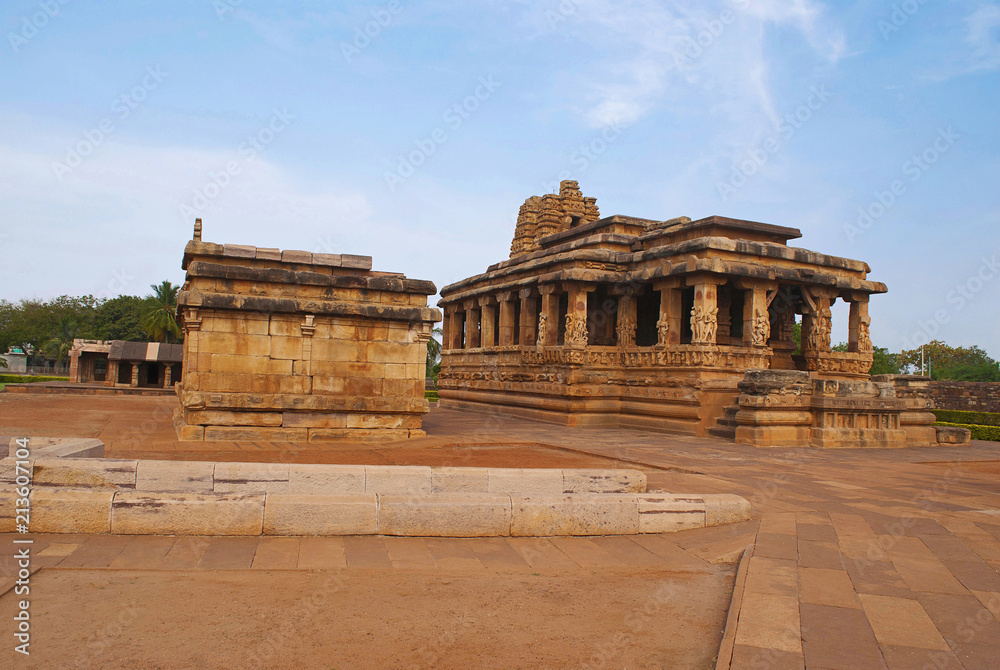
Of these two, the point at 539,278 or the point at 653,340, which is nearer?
the point at 539,278

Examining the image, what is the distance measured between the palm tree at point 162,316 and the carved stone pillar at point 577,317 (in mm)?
34372

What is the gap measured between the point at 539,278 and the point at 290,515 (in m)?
15.0

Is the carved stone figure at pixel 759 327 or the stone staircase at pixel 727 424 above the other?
the carved stone figure at pixel 759 327

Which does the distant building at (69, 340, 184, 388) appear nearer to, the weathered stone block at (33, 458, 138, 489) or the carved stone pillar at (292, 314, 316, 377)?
the carved stone pillar at (292, 314, 316, 377)

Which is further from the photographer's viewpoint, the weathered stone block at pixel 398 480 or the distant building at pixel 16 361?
the distant building at pixel 16 361

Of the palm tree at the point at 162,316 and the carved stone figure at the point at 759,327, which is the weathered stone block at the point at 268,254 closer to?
the carved stone figure at the point at 759,327

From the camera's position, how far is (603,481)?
6.91 m

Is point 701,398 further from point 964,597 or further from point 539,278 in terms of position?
point 964,597

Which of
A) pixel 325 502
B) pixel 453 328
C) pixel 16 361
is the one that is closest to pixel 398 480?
pixel 325 502

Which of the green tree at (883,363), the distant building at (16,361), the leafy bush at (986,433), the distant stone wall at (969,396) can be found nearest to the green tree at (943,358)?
the green tree at (883,363)

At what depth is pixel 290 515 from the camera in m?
5.65

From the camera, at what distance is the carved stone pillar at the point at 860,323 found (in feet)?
63.4

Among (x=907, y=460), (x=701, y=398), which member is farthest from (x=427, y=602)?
(x=701, y=398)

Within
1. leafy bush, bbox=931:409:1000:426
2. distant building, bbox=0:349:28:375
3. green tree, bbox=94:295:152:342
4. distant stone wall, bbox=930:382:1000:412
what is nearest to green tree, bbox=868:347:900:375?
distant stone wall, bbox=930:382:1000:412
